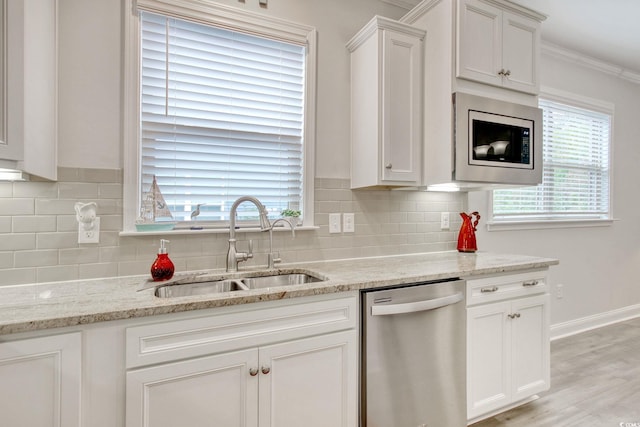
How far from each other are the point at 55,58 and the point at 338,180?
1.61 meters

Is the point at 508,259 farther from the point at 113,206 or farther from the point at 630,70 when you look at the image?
the point at 630,70

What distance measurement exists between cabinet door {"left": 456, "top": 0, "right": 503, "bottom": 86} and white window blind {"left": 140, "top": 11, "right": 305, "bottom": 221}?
98 cm

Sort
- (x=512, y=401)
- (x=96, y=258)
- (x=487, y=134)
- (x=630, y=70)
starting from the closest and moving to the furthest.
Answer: (x=96, y=258) → (x=512, y=401) → (x=487, y=134) → (x=630, y=70)

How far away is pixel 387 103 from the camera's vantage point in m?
2.09

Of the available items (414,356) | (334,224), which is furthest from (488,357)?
(334,224)

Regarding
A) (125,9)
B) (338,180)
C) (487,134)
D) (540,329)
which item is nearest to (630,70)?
(487,134)

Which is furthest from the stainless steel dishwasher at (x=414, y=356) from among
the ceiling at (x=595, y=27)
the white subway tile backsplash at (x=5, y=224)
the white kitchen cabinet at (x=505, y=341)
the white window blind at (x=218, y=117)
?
the ceiling at (x=595, y=27)

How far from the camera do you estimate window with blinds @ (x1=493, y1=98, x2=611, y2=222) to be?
317cm

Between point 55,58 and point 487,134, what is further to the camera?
point 487,134

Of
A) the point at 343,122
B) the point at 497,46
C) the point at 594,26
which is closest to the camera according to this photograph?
the point at 497,46

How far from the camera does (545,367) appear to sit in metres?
2.17

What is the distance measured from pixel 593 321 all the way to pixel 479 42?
10.8ft

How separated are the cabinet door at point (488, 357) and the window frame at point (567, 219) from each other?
1.16 metres

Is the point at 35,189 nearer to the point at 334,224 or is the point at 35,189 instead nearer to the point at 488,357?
the point at 334,224
